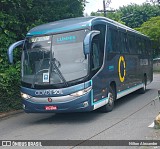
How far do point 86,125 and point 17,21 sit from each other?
6.72m

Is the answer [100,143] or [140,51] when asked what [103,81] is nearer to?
[100,143]

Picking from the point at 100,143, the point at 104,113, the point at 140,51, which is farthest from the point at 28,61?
the point at 140,51

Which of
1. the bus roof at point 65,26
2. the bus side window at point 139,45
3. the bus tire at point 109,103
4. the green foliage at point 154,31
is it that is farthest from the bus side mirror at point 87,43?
the green foliage at point 154,31

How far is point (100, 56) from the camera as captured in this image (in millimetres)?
10758

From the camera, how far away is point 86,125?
31.1 feet

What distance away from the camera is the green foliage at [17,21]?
12.7 meters

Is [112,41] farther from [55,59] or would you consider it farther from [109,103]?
[55,59]

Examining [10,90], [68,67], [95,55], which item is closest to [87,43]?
[68,67]

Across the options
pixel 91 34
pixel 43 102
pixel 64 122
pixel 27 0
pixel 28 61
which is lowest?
pixel 64 122

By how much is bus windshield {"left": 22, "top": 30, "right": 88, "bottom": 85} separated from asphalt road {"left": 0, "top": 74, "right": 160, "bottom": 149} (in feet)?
4.52

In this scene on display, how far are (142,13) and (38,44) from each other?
44404 mm

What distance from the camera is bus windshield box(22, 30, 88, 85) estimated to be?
32.0 ft

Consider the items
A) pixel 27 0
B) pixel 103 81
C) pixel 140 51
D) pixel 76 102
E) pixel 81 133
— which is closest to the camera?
pixel 81 133

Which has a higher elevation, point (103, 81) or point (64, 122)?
point (103, 81)
